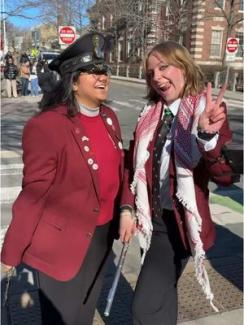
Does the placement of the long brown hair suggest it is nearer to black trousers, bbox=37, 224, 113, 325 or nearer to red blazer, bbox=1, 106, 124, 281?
red blazer, bbox=1, 106, 124, 281

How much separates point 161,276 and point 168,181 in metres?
0.55

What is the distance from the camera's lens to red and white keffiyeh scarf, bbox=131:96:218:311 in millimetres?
2217

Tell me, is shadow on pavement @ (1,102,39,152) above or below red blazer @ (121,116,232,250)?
Answer: below

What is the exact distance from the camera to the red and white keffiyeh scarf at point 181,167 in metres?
2.22

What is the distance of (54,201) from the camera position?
2.24m

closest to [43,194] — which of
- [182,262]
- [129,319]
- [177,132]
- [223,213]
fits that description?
[177,132]

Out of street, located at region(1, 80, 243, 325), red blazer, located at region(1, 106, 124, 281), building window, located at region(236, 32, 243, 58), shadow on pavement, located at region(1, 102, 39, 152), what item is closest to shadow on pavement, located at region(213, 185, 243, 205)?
street, located at region(1, 80, 243, 325)

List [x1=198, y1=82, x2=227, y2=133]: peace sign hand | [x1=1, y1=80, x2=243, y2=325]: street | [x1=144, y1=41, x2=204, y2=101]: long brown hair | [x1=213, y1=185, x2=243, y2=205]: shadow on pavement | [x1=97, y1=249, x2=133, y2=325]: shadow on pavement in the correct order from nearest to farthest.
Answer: [x1=198, y1=82, x2=227, y2=133]: peace sign hand < [x1=144, y1=41, x2=204, y2=101]: long brown hair < [x1=97, y1=249, x2=133, y2=325]: shadow on pavement < [x1=1, y1=80, x2=243, y2=325]: street < [x1=213, y1=185, x2=243, y2=205]: shadow on pavement

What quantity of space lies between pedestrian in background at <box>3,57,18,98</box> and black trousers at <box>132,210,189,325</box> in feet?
55.9

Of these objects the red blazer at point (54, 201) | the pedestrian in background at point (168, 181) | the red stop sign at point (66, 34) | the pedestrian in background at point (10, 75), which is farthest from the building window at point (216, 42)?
the red blazer at point (54, 201)

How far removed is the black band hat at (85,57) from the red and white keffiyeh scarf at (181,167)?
400 millimetres

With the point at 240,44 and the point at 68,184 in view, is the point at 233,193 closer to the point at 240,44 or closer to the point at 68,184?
the point at 68,184

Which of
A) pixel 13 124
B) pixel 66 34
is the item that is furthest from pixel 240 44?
pixel 13 124

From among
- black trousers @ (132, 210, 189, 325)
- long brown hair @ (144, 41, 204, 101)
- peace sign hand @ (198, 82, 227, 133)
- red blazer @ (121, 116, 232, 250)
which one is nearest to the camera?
peace sign hand @ (198, 82, 227, 133)
